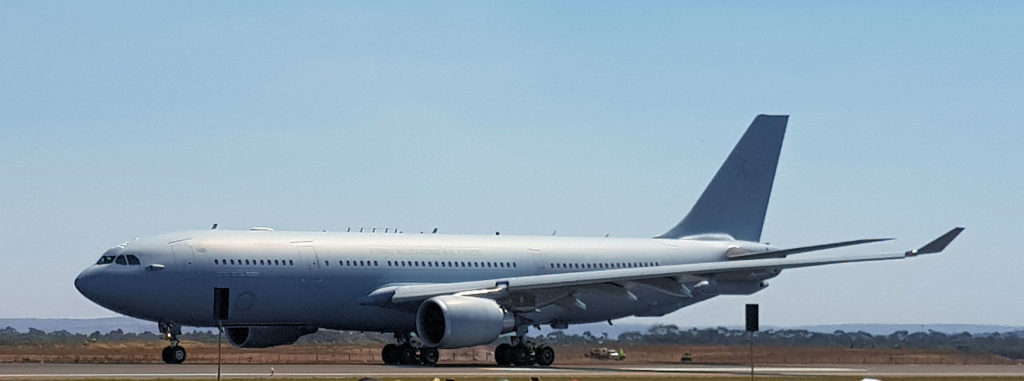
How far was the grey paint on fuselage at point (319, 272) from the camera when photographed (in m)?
48.2

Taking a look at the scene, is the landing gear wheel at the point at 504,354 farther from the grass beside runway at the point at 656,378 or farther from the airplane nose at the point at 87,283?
the airplane nose at the point at 87,283

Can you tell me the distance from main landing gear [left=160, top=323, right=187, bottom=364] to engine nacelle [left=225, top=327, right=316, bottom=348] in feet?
8.00

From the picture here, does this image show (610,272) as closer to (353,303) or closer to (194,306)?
(353,303)

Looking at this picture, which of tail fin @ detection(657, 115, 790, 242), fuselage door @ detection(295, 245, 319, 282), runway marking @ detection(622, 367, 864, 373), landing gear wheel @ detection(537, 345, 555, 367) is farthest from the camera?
tail fin @ detection(657, 115, 790, 242)

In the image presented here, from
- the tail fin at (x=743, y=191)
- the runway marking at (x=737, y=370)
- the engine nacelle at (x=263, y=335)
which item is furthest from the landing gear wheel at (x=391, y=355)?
the tail fin at (x=743, y=191)

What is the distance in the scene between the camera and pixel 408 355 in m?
52.7

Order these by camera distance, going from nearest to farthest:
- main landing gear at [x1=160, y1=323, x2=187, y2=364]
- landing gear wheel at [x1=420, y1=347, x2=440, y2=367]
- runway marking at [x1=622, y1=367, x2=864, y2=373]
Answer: main landing gear at [x1=160, y1=323, x2=187, y2=364], runway marking at [x1=622, y1=367, x2=864, y2=373], landing gear wheel at [x1=420, y1=347, x2=440, y2=367]

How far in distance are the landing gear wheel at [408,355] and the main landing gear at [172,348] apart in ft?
22.1

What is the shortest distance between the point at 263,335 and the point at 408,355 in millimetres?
4252

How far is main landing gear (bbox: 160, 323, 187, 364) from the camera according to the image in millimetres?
48906

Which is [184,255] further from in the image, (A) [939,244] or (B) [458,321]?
(A) [939,244]

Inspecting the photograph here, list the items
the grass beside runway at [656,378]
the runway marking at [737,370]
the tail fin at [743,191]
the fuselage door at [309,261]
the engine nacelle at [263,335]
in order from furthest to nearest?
the tail fin at [743,191]
the engine nacelle at [263,335]
the fuselage door at [309,261]
the runway marking at [737,370]
the grass beside runway at [656,378]

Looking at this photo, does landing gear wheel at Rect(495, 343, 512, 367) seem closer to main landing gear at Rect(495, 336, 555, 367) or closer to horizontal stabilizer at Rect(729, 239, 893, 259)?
main landing gear at Rect(495, 336, 555, 367)

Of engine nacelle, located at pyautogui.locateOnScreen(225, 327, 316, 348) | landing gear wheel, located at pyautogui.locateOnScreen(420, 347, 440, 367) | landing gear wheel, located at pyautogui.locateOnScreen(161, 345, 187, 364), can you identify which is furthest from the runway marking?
landing gear wheel, located at pyautogui.locateOnScreen(161, 345, 187, 364)
